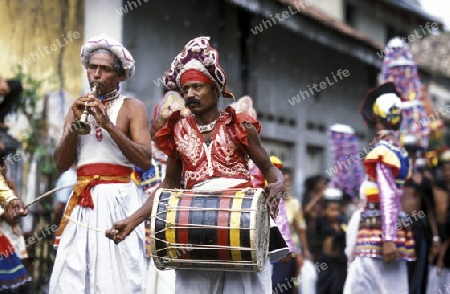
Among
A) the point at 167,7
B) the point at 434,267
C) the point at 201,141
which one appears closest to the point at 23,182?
the point at 167,7

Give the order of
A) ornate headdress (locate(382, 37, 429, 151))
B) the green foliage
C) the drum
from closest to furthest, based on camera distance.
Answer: the drum
the green foliage
ornate headdress (locate(382, 37, 429, 151))

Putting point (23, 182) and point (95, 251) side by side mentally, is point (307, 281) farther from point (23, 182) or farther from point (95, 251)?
point (95, 251)

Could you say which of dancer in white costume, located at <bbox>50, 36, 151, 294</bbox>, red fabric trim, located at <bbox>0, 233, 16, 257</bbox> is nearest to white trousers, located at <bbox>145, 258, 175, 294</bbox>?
red fabric trim, located at <bbox>0, 233, 16, 257</bbox>

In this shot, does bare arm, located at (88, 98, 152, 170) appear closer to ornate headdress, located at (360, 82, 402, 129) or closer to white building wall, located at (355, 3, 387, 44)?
ornate headdress, located at (360, 82, 402, 129)

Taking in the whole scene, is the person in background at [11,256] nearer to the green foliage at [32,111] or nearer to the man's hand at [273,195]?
the man's hand at [273,195]

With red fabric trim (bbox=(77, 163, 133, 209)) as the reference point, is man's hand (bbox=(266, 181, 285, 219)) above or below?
below

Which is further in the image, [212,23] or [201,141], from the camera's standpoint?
[212,23]

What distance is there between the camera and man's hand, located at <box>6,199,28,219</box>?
6.08 meters

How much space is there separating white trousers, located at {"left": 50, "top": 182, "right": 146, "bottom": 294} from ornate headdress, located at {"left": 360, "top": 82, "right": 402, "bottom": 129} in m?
2.88

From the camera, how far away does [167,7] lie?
48.1 feet

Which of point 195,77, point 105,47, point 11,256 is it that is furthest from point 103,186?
point 11,256

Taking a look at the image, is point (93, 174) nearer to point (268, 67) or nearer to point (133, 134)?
point (133, 134)

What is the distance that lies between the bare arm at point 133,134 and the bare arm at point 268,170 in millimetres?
897

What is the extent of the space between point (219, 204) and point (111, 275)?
1.27 metres
